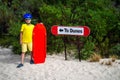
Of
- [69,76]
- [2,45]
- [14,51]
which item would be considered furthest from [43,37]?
[2,45]

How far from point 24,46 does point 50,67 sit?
959mm

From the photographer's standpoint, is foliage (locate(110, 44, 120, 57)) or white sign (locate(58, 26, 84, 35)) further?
foliage (locate(110, 44, 120, 57))

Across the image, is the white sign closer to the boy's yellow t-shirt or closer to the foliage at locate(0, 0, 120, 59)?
the boy's yellow t-shirt

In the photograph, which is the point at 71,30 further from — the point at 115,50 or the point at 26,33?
the point at 115,50

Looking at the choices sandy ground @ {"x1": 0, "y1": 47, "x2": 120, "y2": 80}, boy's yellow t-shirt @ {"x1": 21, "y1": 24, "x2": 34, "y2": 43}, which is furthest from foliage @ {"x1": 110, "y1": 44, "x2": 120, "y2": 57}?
boy's yellow t-shirt @ {"x1": 21, "y1": 24, "x2": 34, "y2": 43}

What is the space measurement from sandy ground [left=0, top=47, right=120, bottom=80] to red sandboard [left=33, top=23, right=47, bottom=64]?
0.68ft

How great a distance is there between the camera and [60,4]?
12.6 meters

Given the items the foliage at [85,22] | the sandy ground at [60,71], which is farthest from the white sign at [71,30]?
the foliage at [85,22]

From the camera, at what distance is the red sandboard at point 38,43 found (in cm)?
970

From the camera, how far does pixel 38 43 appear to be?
9766 mm

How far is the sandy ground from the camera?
862 cm

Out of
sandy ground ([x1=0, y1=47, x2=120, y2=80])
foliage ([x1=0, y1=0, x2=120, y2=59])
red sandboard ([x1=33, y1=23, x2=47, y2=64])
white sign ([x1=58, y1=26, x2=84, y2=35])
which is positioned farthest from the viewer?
foliage ([x1=0, y1=0, x2=120, y2=59])

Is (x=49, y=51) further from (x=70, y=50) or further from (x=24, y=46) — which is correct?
(x=24, y=46)

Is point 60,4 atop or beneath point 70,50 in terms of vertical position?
atop
